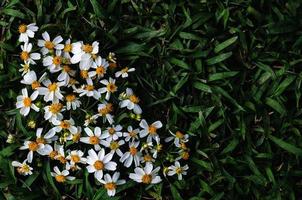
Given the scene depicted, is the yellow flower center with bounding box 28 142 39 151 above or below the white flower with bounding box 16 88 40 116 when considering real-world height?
below

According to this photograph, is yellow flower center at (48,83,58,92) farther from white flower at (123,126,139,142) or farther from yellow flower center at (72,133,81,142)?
white flower at (123,126,139,142)

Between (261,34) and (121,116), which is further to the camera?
(261,34)

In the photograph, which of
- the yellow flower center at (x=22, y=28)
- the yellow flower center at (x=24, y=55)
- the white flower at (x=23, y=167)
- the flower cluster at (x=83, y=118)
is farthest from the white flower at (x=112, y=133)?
the yellow flower center at (x=22, y=28)

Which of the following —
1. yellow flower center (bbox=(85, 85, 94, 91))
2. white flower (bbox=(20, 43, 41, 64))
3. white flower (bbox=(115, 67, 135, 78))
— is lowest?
yellow flower center (bbox=(85, 85, 94, 91))

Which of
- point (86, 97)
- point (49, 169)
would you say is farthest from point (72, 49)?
point (49, 169)

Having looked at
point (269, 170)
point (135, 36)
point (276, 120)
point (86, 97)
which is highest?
point (135, 36)

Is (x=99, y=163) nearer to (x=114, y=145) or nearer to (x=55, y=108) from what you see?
(x=114, y=145)

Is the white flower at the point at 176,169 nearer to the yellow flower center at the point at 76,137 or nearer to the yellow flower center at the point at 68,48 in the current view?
the yellow flower center at the point at 76,137

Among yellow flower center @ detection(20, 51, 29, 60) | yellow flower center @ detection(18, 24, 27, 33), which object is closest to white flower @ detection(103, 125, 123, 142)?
yellow flower center @ detection(20, 51, 29, 60)

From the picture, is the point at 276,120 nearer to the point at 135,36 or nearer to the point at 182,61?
the point at 182,61
